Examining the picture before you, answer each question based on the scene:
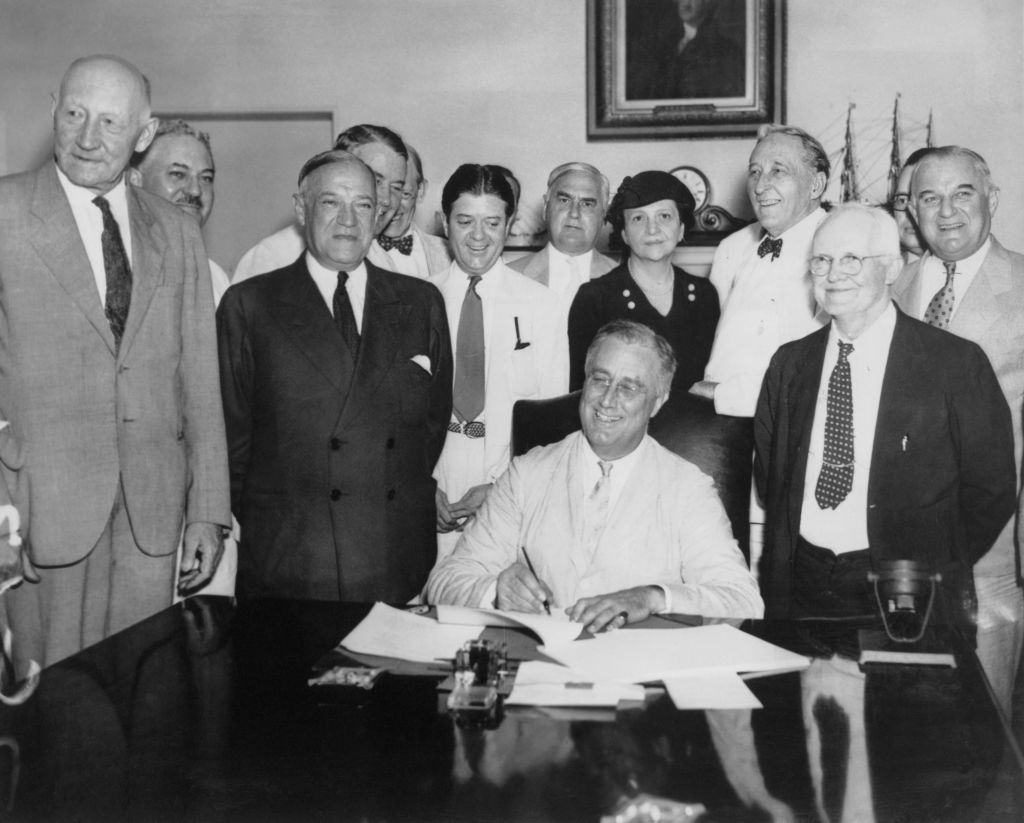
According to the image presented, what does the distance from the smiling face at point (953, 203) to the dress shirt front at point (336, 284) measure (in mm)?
1737

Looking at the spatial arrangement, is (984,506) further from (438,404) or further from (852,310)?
(438,404)

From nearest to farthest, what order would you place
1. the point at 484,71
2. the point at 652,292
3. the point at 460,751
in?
the point at 460,751, the point at 652,292, the point at 484,71

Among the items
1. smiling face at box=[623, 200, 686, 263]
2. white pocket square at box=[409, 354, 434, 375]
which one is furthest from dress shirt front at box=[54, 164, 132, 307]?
smiling face at box=[623, 200, 686, 263]

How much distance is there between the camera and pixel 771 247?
3.53 m

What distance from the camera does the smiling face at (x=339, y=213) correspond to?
322 cm

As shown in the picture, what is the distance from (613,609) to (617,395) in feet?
2.37

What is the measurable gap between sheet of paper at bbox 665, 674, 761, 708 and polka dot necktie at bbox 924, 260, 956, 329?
1953mm

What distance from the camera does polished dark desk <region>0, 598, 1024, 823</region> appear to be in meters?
1.39

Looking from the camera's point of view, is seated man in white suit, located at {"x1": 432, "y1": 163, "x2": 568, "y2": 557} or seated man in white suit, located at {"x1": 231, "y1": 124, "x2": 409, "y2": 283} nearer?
seated man in white suit, located at {"x1": 432, "y1": 163, "x2": 568, "y2": 557}

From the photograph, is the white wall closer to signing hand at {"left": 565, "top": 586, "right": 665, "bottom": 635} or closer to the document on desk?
signing hand at {"left": 565, "top": 586, "right": 665, "bottom": 635}

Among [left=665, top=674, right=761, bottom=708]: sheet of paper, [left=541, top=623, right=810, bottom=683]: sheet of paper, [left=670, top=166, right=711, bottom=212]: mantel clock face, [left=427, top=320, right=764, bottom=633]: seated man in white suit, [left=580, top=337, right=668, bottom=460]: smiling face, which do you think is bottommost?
[left=665, top=674, right=761, bottom=708]: sheet of paper

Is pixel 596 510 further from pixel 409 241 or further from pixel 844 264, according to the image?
pixel 409 241

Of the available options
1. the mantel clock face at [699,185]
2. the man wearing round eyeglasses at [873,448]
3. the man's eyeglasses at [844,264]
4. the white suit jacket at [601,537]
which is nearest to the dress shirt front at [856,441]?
the man wearing round eyeglasses at [873,448]

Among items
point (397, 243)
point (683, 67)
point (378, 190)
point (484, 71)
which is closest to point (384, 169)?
point (378, 190)
